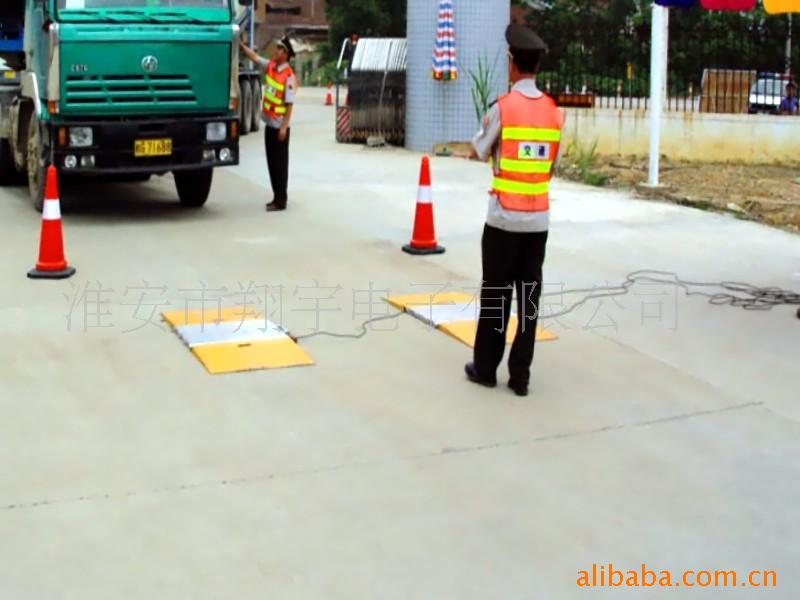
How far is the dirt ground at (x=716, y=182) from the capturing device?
12.7 metres

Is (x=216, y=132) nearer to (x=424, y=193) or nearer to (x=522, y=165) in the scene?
(x=424, y=193)

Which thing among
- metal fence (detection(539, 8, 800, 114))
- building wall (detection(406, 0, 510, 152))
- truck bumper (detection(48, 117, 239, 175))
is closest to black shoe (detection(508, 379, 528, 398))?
truck bumper (detection(48, 117, 239, 175))

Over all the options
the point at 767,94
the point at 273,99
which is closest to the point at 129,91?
the point at 273,99

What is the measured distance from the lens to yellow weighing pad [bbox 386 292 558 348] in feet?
23.7

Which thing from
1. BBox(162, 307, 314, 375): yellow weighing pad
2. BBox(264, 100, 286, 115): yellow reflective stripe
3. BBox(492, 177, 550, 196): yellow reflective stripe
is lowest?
BBox(162, 307, 314, 375): yellow weighing pad

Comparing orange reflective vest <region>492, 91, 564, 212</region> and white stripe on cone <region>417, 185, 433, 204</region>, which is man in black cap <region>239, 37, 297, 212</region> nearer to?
white stripe on cone <region>417, 185, 433, 204</region>

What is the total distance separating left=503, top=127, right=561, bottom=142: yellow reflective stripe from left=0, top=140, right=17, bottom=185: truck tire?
948cm

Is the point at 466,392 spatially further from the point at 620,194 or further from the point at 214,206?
the point at 620,194

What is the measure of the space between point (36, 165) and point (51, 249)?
3.25 metres

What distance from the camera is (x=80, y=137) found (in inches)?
418

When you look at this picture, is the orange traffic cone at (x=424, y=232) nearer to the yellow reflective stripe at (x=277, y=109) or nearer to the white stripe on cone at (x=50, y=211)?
the yellow reflective stripe at (x=277, y=109)

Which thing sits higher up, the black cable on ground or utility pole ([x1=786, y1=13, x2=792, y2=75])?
utility pole ([x1=786, y1=13, x2=792, y2=75])

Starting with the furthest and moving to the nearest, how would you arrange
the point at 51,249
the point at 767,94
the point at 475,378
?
1. the point at 767,94
2. the point at 51,249
3. the point at 475,378

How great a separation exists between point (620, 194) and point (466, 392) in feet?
27.9
